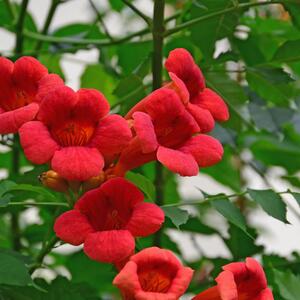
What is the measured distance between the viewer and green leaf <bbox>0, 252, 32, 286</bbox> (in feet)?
4.46

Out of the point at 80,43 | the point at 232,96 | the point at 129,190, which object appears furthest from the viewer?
the point at 80,43

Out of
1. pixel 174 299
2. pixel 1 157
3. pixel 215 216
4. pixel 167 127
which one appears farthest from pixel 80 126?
pixel 215 216

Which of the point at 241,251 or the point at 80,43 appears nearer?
the point at 241,251

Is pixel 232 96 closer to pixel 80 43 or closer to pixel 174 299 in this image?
pixel 80 43

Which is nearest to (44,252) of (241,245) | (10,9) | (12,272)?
(12,272)

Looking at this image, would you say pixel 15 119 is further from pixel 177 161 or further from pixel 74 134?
pixel 177 161

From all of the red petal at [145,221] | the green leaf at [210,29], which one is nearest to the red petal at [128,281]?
the red petal at [145,221]

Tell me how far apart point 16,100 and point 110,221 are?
312mm

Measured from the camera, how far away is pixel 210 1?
169 cm

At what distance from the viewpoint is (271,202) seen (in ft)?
4.99

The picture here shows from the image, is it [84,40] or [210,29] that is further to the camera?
[84,40]

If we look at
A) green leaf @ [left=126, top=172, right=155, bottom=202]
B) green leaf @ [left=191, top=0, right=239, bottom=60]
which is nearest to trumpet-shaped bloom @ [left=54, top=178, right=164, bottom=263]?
green leaf @ [left=126, top=172, right=155, bottom=202]

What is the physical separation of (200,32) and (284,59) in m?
0.20

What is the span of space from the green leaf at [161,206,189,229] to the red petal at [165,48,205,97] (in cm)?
23
